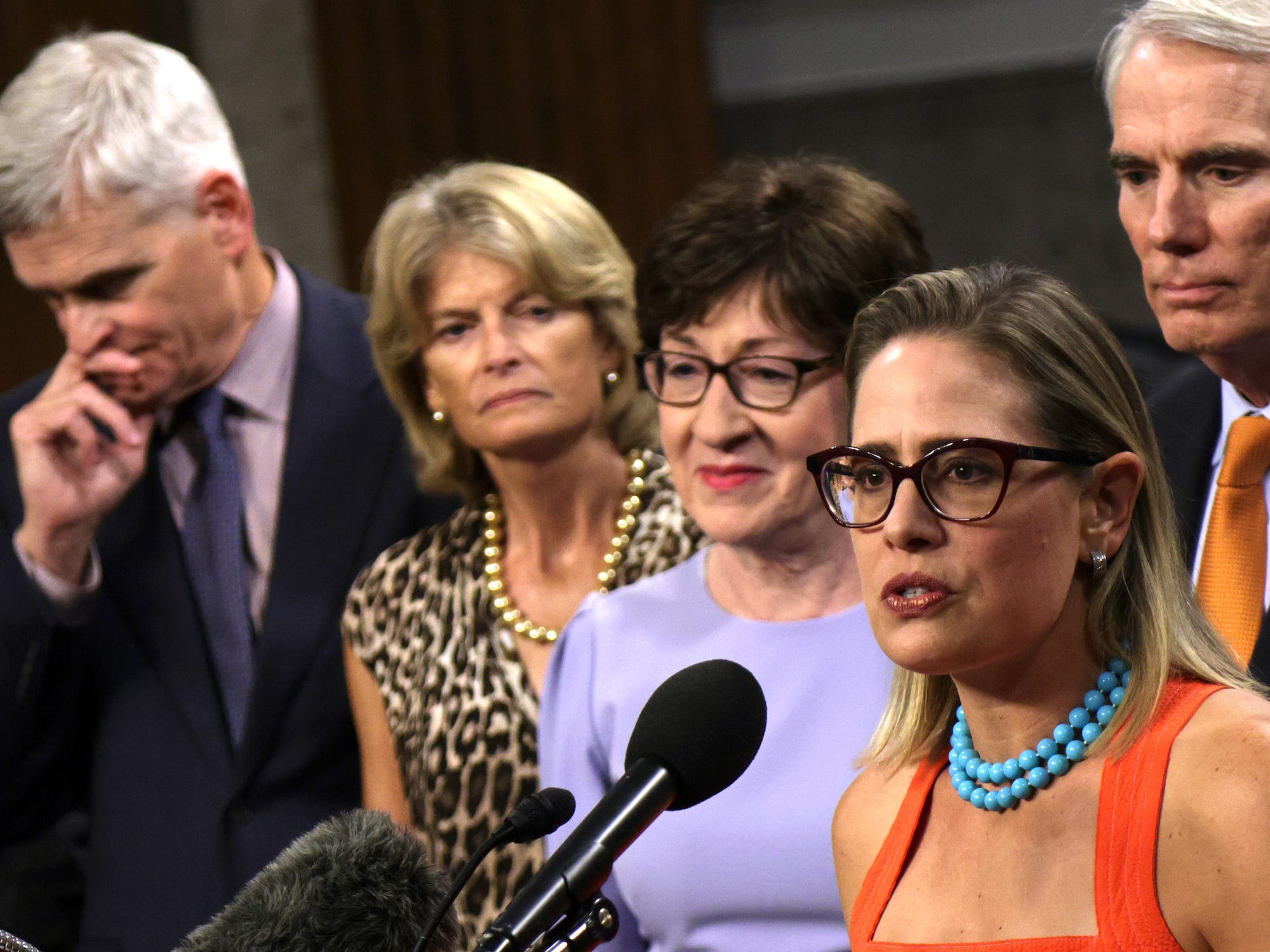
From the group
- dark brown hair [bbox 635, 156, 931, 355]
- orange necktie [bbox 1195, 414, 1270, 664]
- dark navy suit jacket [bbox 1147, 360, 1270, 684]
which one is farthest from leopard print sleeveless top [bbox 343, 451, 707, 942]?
orange necktie [bbox 1195, 414, 1270, 664]

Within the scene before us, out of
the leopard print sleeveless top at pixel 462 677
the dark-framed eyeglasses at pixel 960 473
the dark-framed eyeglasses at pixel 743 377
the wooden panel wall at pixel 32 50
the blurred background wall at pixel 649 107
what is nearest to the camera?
the dark-framed eyeglasses at pixel 960 473

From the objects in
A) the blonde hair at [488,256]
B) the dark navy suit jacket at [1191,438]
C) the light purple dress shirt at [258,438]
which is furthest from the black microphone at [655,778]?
the light purple dress shirt at [258,438]

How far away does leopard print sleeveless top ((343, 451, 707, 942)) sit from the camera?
2436 mm

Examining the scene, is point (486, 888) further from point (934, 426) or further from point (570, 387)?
point (934, 426)

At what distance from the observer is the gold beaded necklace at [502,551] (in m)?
2.54


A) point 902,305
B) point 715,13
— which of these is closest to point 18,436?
point 902,305

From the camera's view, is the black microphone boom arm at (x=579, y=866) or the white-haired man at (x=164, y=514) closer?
the black microphone boom arm at (x=579, y=866)

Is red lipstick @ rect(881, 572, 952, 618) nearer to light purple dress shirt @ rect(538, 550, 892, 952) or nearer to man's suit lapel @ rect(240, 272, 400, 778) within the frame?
light purple dress shirt @ rect(538, 550, 892, 952)

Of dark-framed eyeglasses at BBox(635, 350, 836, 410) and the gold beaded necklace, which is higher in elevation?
dark-framed eyeglasses at BBox(635, 350, 836, 410)

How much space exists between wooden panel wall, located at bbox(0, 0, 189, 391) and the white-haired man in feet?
6.93

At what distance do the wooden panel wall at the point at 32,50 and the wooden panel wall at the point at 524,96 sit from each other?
588 millimetres

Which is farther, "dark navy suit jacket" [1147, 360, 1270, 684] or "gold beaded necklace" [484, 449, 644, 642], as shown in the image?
"gold beaded necklace" [484, 449, 644, 642]

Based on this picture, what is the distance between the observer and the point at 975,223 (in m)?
5.05

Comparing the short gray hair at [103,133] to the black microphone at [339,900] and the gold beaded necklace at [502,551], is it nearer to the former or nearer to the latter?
the gold beaded necklace at [502,551]
